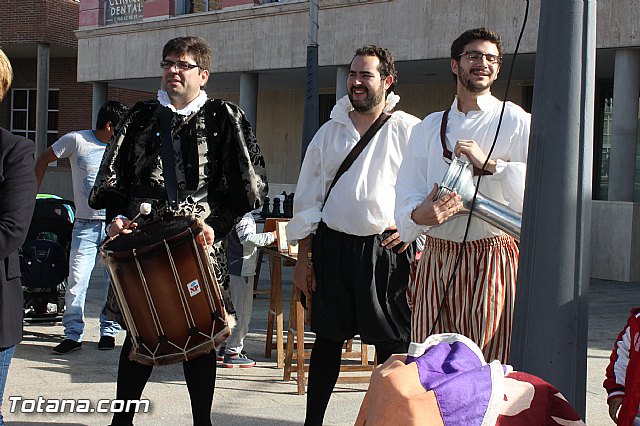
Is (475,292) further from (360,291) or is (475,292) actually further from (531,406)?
(531,406)

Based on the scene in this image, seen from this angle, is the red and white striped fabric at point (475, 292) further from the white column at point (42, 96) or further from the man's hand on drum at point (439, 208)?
the white column at point (42, 96)

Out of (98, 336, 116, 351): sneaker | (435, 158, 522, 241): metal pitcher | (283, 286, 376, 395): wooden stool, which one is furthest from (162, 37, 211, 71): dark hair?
(98, 336, 116, 351): sneaker

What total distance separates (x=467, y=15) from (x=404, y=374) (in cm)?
1432

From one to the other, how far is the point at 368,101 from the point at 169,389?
97.9 inches

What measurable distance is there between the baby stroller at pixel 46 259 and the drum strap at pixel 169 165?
12.4 ft

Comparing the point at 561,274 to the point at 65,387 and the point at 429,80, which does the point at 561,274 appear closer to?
the point at 65,387

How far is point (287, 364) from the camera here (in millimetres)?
6199

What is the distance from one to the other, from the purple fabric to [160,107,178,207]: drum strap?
2.67 meters

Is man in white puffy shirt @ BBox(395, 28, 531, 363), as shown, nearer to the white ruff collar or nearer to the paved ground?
the white ruff collar

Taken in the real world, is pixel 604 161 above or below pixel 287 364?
above

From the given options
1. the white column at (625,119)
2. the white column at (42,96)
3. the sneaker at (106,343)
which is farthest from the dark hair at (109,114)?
the white column at (42,96)

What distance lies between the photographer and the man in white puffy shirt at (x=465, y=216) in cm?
345

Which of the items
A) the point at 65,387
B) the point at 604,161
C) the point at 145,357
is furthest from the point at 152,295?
the point at 604,161

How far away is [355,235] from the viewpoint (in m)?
4.55
